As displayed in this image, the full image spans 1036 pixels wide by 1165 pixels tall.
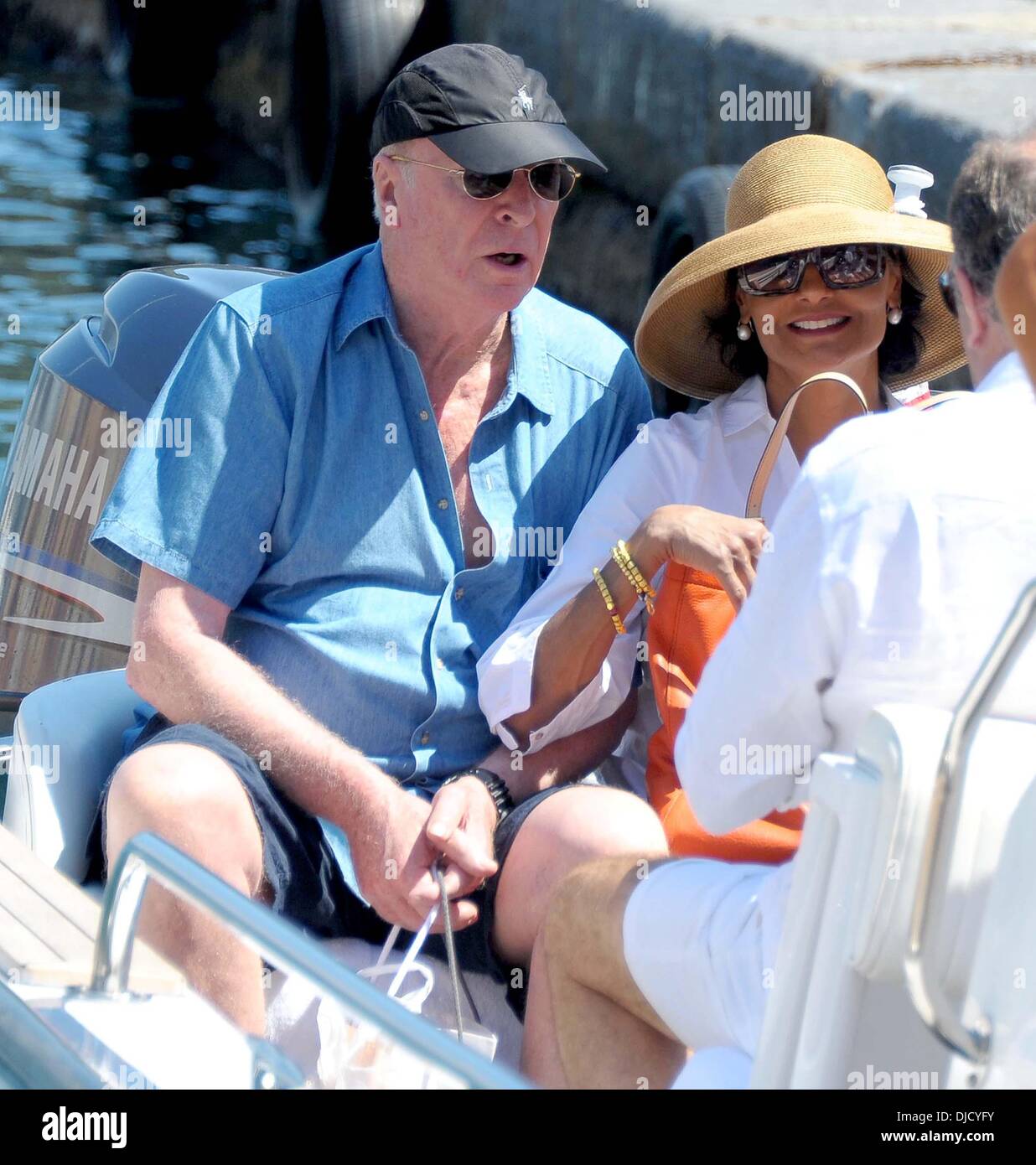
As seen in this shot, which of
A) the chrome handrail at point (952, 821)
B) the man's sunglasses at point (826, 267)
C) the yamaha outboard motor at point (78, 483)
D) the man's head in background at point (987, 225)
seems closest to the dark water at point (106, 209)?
the yamaha outboard motor at point (78, 483)

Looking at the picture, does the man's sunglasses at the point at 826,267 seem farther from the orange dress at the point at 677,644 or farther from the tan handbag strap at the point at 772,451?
the orange dress at the point at 677,644

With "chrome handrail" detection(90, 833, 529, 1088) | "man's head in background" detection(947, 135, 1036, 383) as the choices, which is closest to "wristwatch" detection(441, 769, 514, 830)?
"chrome handrail" detection(90, 833, 529, 1088)

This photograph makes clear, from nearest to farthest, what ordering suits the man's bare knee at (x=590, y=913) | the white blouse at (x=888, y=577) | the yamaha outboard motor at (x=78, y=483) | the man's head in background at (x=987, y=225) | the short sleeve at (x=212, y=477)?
1. the white blouse at (x=888, y=577)
2. the man's head in background at (x=987, y=225)
3. the man's bare knee at (x=590, y=913)
4. the short sleeve at (x=212, y=477)
5. the yamaha outboard motor at (x=78, y=483)

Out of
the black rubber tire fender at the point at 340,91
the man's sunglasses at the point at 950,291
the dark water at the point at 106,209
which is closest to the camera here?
the man's sunglasses at the point at 950,291

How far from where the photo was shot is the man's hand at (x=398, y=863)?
6.21ft

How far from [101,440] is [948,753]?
6.38ft

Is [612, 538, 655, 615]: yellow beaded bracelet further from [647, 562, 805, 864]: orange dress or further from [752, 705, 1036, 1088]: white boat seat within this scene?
[752, 705, 1036, 1088]: white boat seat

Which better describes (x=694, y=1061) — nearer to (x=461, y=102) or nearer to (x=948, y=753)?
(x=948, y=753)

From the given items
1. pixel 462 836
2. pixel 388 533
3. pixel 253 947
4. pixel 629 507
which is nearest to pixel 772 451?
pixel 629 507

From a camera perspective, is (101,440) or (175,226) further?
(175,226)

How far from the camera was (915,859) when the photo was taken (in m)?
1.19

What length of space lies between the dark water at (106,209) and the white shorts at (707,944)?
411cm

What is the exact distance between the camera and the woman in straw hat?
1968 mm
